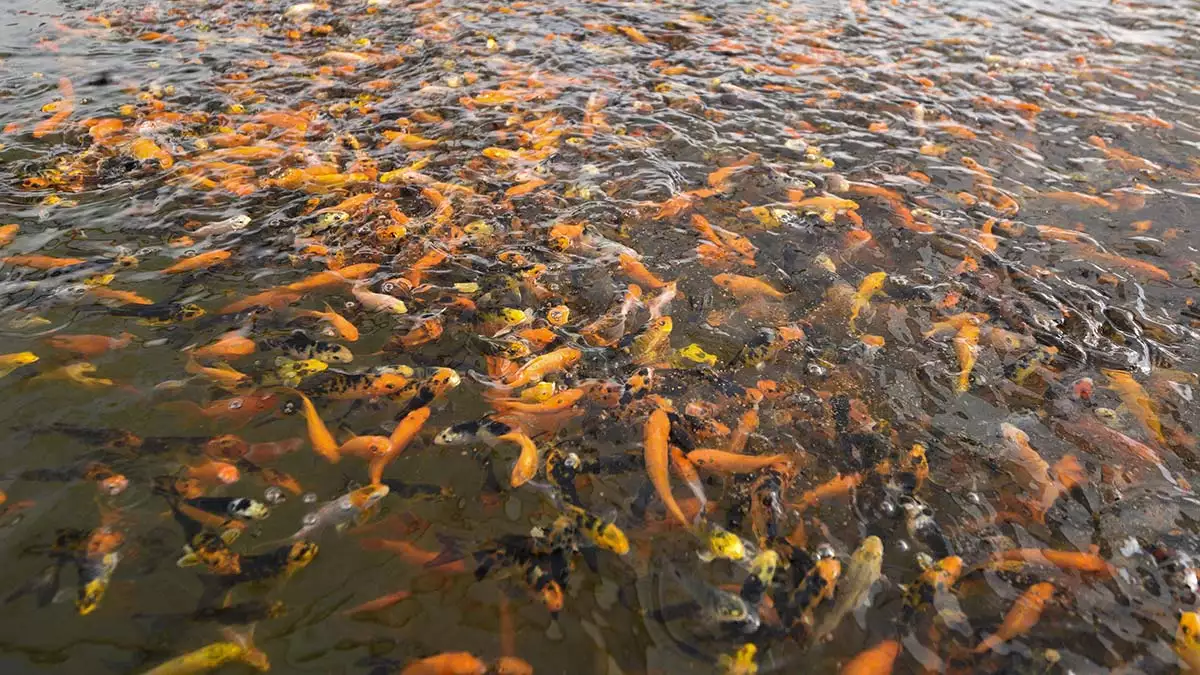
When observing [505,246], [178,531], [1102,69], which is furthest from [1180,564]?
[1102,69]

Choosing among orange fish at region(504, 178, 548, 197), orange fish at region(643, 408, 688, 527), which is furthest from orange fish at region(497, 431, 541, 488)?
orange fish at region(504, 178, 548, 197)

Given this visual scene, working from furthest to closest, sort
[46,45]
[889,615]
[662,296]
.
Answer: [46,45], [662,296], [889,615]

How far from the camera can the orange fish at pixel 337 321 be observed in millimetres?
5387

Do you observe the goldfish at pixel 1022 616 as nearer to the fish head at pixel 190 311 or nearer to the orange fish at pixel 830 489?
the orange fish at pixel 830 489

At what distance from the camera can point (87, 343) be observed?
16.7ft

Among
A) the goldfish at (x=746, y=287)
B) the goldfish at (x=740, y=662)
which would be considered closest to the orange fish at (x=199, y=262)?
the goldfish at (x=746, y=287)

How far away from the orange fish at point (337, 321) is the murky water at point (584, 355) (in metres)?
0.04

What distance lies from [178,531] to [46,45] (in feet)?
33.0

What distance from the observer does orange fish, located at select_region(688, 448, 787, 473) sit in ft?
14.9

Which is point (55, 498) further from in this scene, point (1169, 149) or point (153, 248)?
point (1169, 149)

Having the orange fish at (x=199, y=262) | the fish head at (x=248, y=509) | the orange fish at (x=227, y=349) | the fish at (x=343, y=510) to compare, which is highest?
the orange fish at (x=199, y=262)

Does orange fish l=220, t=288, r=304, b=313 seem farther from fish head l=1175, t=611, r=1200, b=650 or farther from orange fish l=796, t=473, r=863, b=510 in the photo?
fish head l=1175, t=611, r=1200, b=650

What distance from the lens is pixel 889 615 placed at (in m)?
3.84

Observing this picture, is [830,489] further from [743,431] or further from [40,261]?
[40,261]
